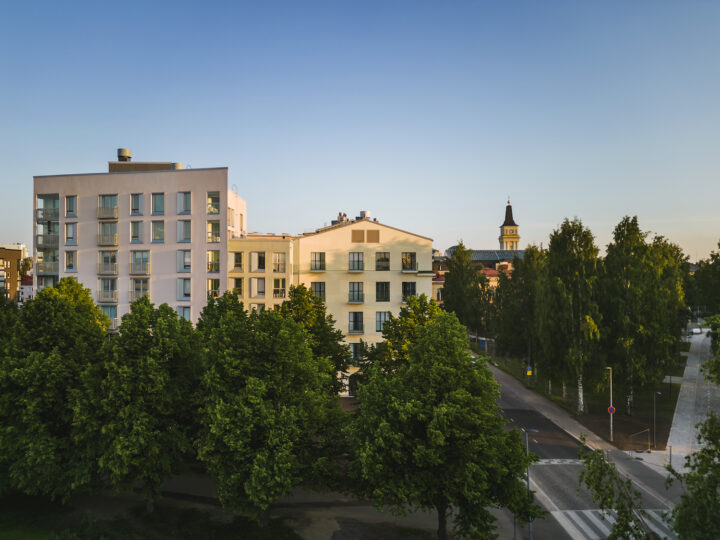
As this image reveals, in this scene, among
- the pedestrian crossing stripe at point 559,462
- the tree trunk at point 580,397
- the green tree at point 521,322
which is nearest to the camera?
the pedestrian crossing stripe at point 559,462

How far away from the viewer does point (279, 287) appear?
2056 inches

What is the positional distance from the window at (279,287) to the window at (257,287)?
4.40 ft

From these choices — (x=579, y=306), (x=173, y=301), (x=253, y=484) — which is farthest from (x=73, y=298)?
(x=579, y=306)

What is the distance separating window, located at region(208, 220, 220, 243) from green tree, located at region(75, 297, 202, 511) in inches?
978

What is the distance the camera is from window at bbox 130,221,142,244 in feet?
167

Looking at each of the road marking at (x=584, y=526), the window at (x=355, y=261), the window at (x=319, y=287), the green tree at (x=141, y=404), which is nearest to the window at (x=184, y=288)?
→ the window at (x=319, y=287)

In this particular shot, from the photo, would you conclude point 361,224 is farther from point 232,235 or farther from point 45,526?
point 45,526

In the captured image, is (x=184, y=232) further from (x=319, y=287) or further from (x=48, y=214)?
(x=48, y=214)

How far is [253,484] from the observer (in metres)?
21.5

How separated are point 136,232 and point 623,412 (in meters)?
52.6

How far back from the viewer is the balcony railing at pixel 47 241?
172 ft

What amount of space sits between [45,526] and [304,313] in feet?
67.5

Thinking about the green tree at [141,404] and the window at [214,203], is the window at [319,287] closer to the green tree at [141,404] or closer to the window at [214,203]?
the window at [214,203]

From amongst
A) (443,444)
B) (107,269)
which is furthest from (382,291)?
(443,444)
